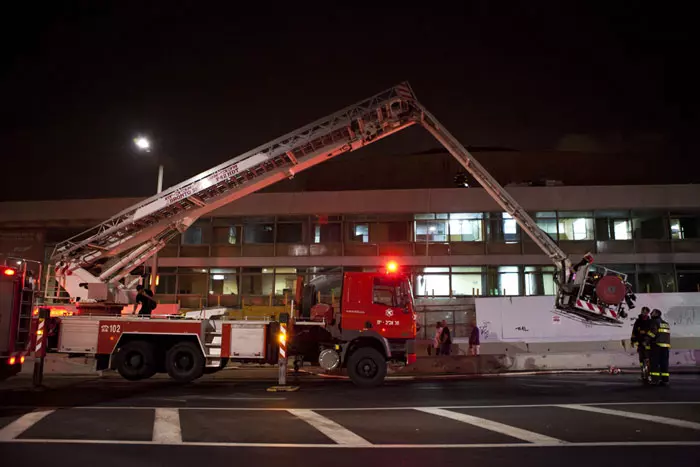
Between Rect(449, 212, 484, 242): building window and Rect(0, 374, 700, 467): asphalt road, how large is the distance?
15100 mm

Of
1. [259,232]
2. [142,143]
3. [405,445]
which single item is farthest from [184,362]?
[259,232]


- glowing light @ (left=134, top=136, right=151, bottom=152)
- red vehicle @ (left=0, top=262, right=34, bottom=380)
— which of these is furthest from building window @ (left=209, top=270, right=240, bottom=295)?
red vehicle @ (left=0, top=262, right=34, bottom=380)

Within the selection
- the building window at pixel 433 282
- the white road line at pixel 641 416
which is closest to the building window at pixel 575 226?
the building window at pixel 433 282

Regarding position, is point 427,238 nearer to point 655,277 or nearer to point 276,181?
point 655,277

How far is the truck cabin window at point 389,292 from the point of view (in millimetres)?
12846

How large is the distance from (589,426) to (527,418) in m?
0.90

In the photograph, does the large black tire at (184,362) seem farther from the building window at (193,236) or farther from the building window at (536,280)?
the building window at (536,280)

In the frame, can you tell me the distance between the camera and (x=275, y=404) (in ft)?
31.3

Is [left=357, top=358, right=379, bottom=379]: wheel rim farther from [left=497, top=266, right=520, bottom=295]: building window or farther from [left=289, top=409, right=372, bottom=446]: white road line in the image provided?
[left=497, top=266, right=520, bottom=295]: building window

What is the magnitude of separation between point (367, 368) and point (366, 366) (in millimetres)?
53

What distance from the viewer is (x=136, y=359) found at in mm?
12875

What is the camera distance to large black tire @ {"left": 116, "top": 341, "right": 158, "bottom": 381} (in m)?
12.8

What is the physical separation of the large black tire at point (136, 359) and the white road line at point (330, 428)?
550 centimetres

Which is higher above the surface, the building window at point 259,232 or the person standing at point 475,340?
the building window at point 259,232
